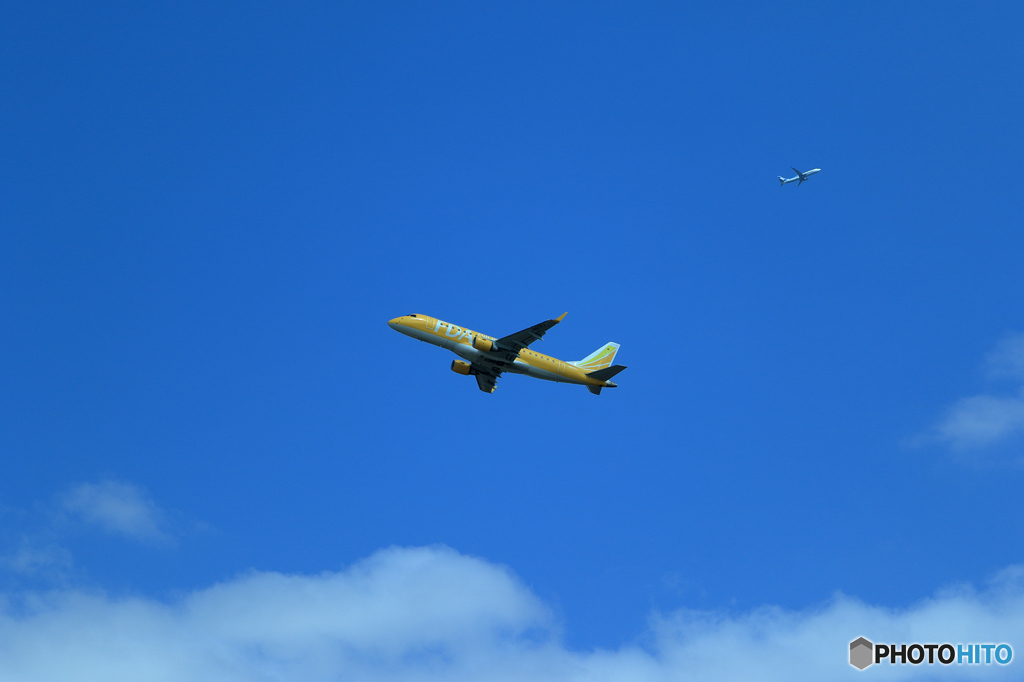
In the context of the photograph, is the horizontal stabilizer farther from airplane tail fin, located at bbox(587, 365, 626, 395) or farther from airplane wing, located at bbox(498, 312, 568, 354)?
airplane wing, located at bbox(498, 312, 568, 354)

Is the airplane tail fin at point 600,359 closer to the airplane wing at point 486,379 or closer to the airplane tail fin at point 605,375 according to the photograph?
the airplane tail fin at point 605,375

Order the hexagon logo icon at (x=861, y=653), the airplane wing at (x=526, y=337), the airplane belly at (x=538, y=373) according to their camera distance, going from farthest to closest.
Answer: the airplane belly at (x=538, y=373), the airplane wing at (x=526, y=337), the hexagon logo icon at (x=861, y=653)

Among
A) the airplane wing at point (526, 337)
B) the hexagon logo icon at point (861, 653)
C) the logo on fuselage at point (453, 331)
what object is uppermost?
the logo on fuselage at point (453, 331)

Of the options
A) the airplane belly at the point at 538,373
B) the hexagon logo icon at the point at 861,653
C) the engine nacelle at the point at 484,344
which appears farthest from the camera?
the airplane belly at the point at 538,373

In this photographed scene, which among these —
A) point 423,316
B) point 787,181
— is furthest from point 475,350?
point 787,181

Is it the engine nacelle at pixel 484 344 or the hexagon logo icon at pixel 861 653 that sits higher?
the engine nacelle at pixel 484 344

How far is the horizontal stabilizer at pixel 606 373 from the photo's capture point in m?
84.9

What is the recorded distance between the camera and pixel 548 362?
8575cm

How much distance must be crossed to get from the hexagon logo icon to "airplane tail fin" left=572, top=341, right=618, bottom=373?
3661 centimetres

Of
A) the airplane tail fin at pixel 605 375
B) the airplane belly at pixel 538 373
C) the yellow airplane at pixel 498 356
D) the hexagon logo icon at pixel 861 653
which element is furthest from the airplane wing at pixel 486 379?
the hexagon logo icon at pixel 861 653

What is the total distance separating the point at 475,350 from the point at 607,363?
54.5 feet

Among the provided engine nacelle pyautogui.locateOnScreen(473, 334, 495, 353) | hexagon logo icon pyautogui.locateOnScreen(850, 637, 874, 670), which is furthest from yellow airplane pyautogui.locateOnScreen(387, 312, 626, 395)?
hexagon logo icon pyautogui.locateOnScreen(850, 637, 874, 670)

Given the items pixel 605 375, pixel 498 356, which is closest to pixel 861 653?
pixel 605 375

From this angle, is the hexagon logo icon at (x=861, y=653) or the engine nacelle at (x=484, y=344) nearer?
the hexagon logo icon at (x=861, y=653)
